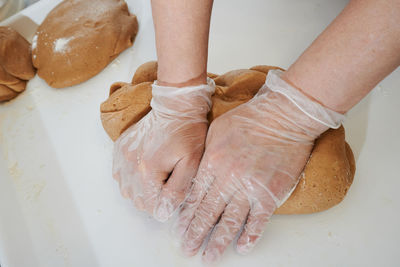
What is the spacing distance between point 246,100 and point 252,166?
14.1 inches

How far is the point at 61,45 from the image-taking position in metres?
1.73

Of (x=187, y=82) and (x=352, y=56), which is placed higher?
(x=352, y=56)

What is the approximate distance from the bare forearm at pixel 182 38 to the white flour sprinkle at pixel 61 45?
2.44 ft

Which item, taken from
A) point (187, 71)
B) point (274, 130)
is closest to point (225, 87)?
point (187, 71)

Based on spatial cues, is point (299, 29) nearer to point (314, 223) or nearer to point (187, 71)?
point (187, 71)

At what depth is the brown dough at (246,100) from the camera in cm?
114

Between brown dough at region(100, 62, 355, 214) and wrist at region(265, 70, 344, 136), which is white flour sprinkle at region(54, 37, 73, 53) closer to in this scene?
brown dough at region(100, 62, 355, 214)

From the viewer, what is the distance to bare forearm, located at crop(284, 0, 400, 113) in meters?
0.89

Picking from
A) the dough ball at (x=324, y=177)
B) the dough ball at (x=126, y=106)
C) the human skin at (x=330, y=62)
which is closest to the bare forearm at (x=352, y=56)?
the human skin at (x=330, y=62)

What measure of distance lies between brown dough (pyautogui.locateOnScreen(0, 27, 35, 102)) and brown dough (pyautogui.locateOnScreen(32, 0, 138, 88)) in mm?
55

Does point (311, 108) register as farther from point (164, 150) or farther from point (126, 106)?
point (126, 106)

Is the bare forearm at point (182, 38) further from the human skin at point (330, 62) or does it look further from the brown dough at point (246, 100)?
the brown dough at point (246, 100)

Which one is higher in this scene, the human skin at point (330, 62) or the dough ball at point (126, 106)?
the human skin at point (330, 62)

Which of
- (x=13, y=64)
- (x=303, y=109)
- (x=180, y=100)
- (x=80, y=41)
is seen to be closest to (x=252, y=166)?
(x=303, y=109)
